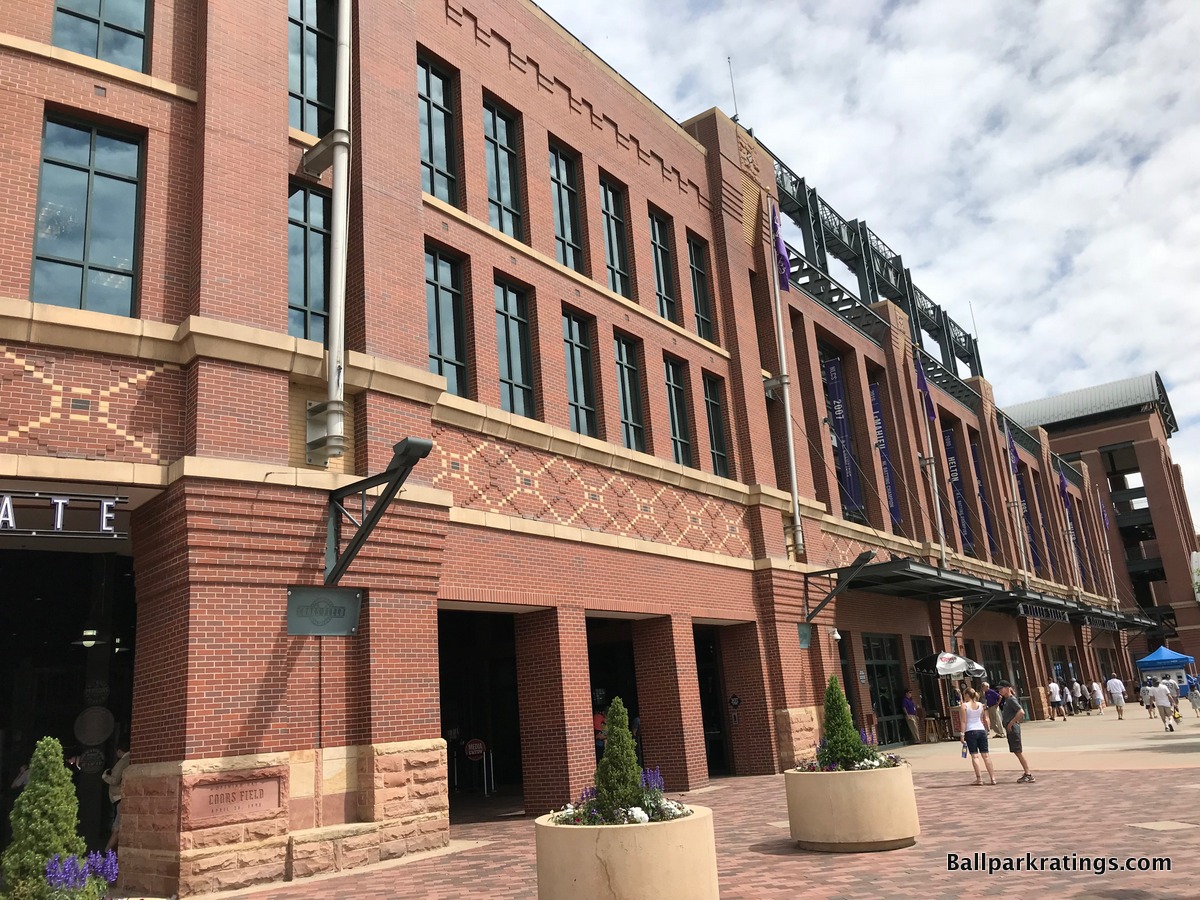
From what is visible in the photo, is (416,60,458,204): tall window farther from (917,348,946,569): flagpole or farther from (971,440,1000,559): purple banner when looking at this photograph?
(971,440,1000,559): purple banner

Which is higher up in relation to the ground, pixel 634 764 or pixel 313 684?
pixel 313 684

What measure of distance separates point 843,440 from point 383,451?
2050cm

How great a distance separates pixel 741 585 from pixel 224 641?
43.5 feet

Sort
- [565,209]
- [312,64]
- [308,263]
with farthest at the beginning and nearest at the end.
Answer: [565,209]
[312,64]
[308,263]

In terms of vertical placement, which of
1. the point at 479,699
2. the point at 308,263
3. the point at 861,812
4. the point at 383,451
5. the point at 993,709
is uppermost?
the point at 308,263

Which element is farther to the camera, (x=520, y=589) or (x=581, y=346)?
(x=581, y=346)

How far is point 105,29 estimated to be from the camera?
12.6m

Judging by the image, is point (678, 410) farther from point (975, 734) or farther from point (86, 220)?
point (86, 220)

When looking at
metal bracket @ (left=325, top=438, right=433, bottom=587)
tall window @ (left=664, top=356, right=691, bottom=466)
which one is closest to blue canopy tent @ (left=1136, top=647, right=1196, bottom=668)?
tall window @ (left=664, top=356, right=691, bottom=466)

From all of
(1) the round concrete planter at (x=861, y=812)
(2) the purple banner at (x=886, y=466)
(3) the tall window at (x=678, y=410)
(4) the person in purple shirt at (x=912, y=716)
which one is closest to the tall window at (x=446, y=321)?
(3) the tall window at (x=678, y=410)

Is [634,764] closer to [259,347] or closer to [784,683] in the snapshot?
[259,347]

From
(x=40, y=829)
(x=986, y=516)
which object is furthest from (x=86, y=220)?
(x=986, y=516)

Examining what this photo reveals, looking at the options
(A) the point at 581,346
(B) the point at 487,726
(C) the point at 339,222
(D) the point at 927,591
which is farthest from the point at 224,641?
(D) the point at 927,591

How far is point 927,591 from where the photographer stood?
1202 inches
